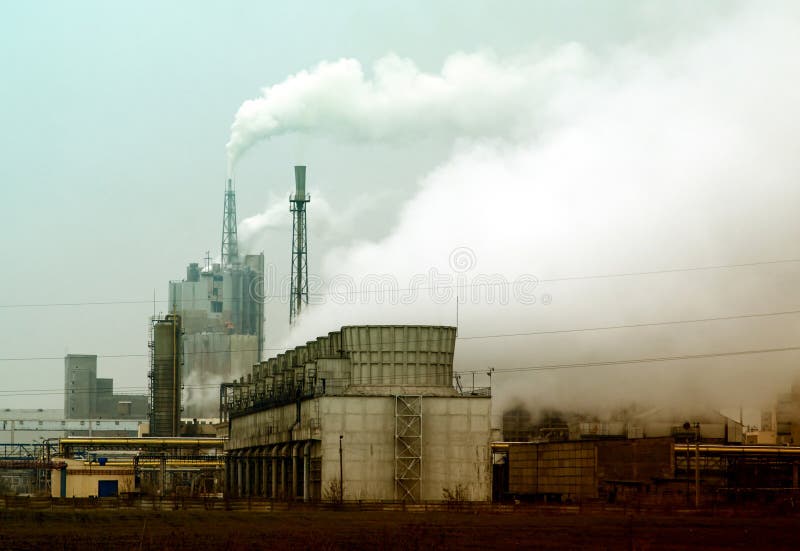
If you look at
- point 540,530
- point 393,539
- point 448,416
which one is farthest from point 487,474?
point 393,539

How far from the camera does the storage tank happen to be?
267ft

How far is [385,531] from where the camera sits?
45.5m

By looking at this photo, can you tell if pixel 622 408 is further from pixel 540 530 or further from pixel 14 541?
pixel 14 541

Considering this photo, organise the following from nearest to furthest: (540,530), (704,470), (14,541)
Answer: (14,541) → (540,530) → (704,470)

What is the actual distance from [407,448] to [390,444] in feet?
3.81

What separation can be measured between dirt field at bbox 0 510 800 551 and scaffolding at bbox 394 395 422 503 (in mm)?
13456

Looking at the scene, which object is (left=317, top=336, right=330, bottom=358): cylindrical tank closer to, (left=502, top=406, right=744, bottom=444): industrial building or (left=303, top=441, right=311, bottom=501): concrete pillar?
(left=303, top=441, right=311, bottom=501): concrete pillar

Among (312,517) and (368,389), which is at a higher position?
(368,389)

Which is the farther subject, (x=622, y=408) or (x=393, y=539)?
(x=622, y=408)

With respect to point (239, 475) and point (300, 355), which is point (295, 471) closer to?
point (300, 355)

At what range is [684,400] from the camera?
359ft

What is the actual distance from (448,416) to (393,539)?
121ft

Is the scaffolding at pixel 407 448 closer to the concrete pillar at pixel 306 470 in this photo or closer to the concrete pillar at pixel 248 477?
the concrete pillar at pixel 306 470

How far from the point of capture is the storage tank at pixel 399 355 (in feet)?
267
